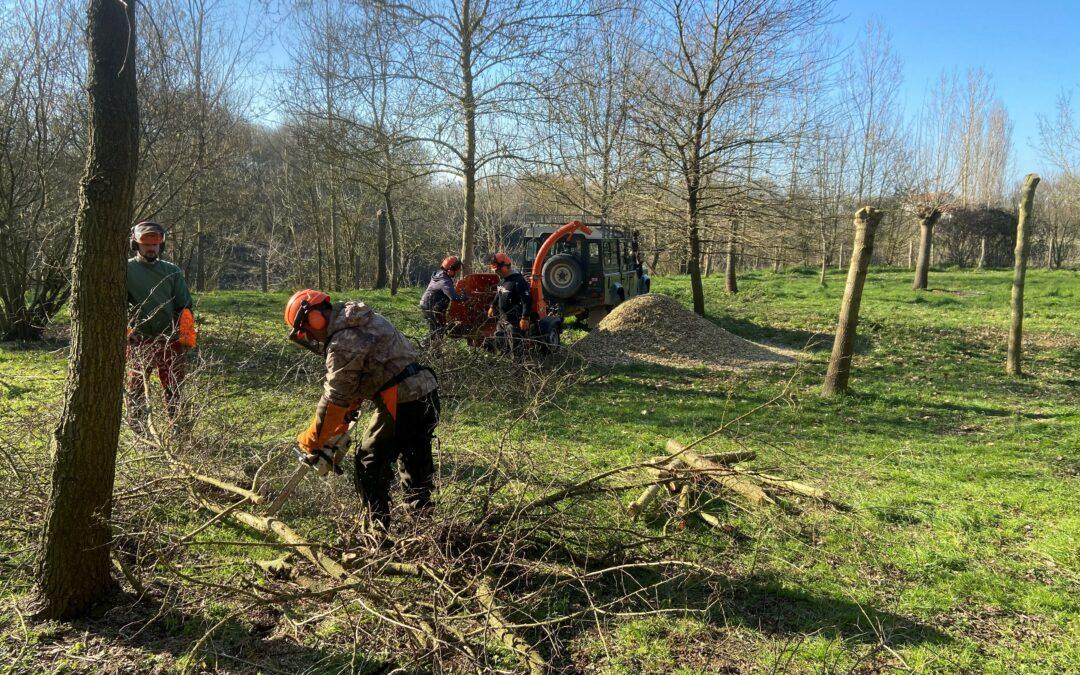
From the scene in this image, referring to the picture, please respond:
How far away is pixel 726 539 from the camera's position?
151 inches

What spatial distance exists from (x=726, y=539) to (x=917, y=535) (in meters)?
1.19

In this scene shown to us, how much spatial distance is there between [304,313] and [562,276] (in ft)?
24.9

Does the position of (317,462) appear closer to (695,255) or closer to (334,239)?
(695,255)

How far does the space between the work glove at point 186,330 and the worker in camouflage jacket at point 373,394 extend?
5.70 ft

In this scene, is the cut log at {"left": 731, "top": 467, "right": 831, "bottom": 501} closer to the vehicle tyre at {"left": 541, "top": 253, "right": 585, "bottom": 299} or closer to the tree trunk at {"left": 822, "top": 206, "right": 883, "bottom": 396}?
the tree trunk at {"left": 822, "top": 206, "right": 883, "bottom": 396}

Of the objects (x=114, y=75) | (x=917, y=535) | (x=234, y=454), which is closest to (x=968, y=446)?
(x=917, y=535)

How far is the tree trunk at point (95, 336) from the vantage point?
2.70m

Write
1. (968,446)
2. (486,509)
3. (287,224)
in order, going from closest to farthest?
(486,509)
(968,446)
(287,224)

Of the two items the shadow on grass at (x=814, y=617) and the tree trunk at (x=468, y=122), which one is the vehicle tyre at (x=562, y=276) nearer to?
the tree trunk at (x=468, y=122)

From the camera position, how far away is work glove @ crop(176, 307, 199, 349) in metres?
4.66

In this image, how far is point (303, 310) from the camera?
3.26 meters

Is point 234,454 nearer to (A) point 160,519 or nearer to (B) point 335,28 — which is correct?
(A) point 160,519

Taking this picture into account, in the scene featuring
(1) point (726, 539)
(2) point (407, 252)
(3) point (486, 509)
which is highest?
(2) point (407, 252)

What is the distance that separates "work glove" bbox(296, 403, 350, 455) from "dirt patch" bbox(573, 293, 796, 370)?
229 inches
